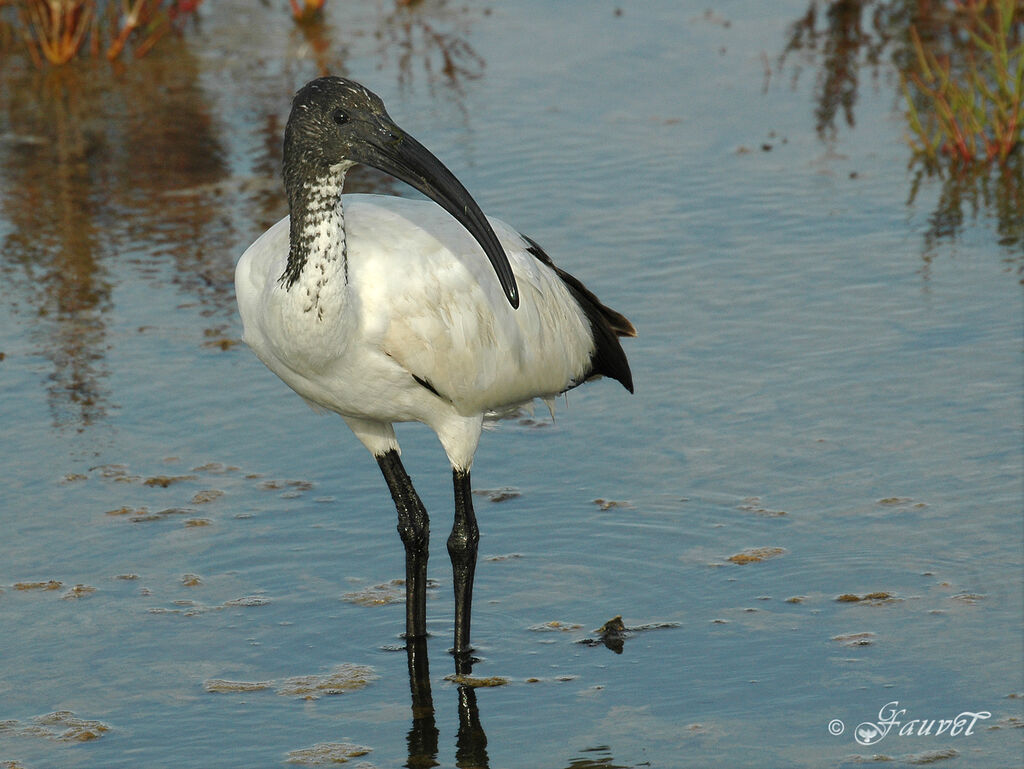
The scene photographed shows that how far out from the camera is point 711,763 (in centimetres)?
486

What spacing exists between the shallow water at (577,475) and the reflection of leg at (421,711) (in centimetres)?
1

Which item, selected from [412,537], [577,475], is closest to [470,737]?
[412,537]

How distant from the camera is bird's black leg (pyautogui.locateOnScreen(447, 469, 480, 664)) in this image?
18.8 ft

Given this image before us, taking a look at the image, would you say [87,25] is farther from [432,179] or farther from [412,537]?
[432,179]

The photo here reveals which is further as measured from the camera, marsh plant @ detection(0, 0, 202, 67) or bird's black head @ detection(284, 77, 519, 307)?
marsh plant @ detection(0, 0, 202, 67)

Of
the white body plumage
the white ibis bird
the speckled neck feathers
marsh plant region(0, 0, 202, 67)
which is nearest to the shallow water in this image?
the white ibis bird

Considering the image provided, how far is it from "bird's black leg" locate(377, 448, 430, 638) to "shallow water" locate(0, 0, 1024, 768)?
13 centimetres

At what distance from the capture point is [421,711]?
5.34 m

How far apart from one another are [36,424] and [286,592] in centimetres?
201

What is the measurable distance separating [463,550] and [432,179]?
1367 millimetres

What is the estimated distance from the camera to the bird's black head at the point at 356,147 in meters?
5.11

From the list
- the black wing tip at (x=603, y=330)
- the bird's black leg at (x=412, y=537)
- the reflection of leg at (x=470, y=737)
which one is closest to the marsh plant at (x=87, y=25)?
the black wing tip at (x=603, y=330)

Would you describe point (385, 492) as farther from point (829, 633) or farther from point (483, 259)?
point (829, 633)

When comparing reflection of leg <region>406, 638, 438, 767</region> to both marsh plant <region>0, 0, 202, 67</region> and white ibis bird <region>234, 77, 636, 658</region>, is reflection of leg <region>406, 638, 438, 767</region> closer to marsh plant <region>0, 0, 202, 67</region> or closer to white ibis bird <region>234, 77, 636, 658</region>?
white ibis bird <region>234, 77, 636, 658</region>
